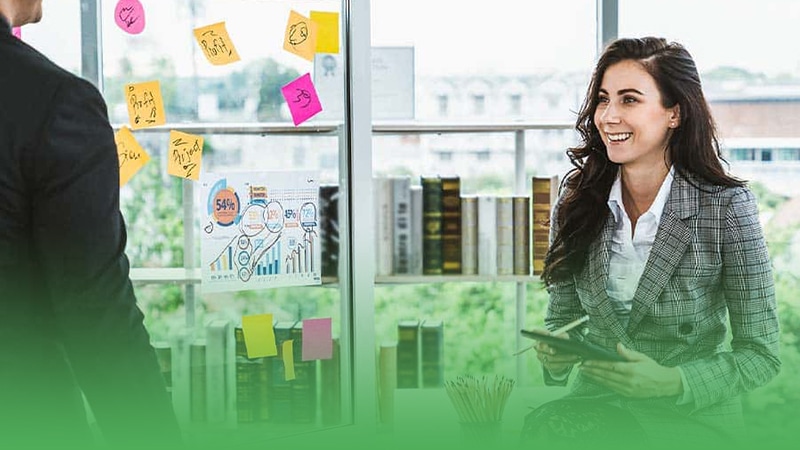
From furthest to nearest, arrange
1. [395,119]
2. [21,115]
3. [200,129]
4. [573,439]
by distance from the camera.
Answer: [395,119] → [200,129] → [573,439] → [21,115]

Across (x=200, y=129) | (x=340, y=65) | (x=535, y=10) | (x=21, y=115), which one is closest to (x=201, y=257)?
(x=200, y=129)

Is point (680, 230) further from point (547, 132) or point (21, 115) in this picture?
point (21, 115)

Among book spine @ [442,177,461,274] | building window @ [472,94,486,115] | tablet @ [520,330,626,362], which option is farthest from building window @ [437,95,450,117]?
tablet @ [520,330,626,362]

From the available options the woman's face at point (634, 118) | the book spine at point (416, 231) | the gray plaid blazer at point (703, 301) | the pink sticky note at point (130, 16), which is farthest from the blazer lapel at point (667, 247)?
the pink sticky note at point (130, 16)

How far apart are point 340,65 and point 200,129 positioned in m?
0.43

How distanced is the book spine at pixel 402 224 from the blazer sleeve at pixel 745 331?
1.04 m

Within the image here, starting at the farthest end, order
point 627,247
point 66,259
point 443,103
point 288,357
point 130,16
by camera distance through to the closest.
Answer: point 443,103 < point 288,357 < point 130,16 < point 627,247 < point 66,259

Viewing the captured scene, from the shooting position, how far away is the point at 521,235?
9.63ft

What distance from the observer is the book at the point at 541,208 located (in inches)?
115

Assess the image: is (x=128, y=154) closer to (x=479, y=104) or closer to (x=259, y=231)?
(x=259, y=231)

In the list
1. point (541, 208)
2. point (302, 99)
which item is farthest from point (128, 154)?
point (541, 208)

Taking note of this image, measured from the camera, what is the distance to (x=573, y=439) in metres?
2.08

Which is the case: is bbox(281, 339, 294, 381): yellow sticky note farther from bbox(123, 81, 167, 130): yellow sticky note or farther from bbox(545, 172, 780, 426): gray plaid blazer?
bbox(545, 172, 780, 426): gray plaid blazer

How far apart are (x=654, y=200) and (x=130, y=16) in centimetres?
145
